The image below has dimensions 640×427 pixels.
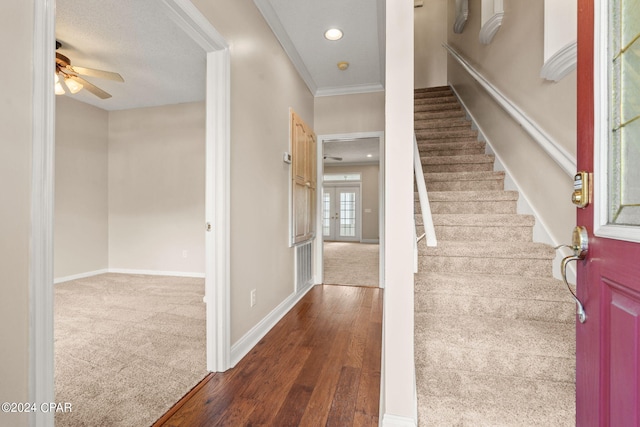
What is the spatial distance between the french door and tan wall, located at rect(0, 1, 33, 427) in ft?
29.3

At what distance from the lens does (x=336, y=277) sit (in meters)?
4.32

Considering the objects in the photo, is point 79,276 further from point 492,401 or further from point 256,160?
point 492,401

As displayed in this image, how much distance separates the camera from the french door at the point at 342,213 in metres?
9.53

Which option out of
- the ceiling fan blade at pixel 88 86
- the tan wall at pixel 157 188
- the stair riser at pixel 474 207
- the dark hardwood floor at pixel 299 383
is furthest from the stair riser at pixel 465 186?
the ceiling fan blade at pixel 88 86

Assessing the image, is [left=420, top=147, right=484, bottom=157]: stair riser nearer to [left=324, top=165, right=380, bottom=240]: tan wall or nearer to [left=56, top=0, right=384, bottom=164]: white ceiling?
[left=56, top=0, right=384, bottom=164]: white ceiling

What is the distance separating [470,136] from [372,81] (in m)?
1.39

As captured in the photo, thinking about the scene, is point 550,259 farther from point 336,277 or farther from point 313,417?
point 336,277

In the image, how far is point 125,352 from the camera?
1.96 meters

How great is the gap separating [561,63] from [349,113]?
2.41 metres

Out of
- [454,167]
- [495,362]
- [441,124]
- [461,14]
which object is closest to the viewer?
[495,362]

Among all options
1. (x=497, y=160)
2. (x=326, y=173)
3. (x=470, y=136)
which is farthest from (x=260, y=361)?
(x=326, y=173)

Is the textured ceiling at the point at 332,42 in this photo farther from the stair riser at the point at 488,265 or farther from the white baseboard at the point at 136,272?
the white baseboard at the point at 136,272

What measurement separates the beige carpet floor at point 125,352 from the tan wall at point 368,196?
6657 mm

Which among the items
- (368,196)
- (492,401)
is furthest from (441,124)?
(368,196)
